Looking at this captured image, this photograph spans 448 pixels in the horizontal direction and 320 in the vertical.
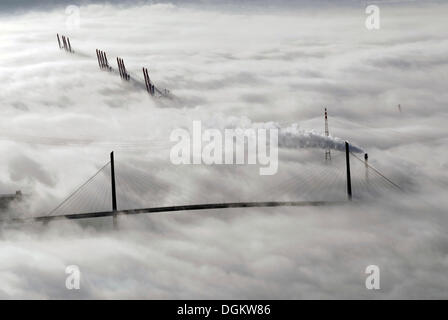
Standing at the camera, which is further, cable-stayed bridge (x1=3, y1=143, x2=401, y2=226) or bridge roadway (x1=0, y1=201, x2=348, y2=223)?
cable-stayed bridge (x1=3, y1=143, x2=401, y2=226)

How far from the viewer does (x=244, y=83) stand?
163125 millimetres

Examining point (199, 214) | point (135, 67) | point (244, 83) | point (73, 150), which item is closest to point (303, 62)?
point (244, 83)

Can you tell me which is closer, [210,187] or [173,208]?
[173,208]

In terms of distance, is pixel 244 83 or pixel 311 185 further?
pixel 244 83

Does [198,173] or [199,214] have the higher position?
[198,173]

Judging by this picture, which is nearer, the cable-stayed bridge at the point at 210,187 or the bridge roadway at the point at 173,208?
the bridge roadway at the point at 173,208

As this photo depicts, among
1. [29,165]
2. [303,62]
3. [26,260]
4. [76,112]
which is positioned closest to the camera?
[26,260]

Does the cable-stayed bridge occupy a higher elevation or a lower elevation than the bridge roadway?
higher

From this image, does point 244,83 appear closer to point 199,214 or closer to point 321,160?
point 321,160

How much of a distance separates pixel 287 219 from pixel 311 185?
1172 inches

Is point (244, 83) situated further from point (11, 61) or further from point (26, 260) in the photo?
point (26, 260)

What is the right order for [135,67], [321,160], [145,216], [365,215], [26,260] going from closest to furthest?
1. [26,260]
2. [365,215]
3. [145,216]
4. [321,160]
5. [135,67]

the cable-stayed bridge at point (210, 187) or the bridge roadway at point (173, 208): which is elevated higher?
the cable-stayed bridge at point (210, 187)

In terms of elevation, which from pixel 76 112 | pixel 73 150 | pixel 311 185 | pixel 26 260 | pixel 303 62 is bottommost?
pixel 26 260
